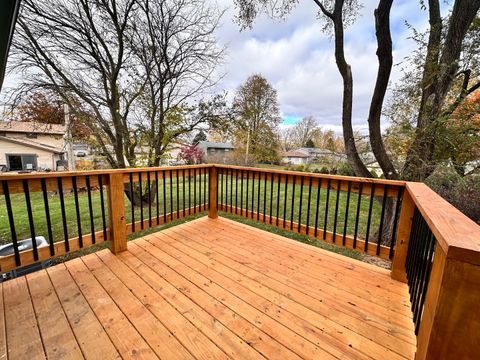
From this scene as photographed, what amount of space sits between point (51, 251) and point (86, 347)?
123 centimetres

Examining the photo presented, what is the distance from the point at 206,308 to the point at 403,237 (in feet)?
6.35

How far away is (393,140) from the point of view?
13.4ft

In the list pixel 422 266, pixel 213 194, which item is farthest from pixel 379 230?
pixel 213 194

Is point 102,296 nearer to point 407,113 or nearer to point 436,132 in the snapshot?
point 436,132

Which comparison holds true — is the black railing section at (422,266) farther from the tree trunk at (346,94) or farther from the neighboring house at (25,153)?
the neighboring house at (25,153)

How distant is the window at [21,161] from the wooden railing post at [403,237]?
1954 centimetres

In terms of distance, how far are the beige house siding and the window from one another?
176 millimetres

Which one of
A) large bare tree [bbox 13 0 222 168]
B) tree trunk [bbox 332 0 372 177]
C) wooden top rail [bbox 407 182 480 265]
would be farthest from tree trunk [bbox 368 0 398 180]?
large bare tree [bbox 13 0 222 168]

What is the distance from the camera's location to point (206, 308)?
169 cm

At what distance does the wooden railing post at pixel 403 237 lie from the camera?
6.57ft

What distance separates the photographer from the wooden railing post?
2002 millimetres

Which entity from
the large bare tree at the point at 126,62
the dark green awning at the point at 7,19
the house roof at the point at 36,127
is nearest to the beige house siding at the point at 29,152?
the house roof at the point at 36,127

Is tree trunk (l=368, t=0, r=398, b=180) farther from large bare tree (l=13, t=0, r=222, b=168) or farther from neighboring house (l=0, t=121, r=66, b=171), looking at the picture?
neighboring house (l=0, t=121, r=66, b=171)

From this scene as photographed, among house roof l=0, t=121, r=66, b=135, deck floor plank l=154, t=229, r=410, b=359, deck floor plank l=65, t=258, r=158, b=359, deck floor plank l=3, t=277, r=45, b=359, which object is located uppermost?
house roof l=0, t=121, r=66, b=135
